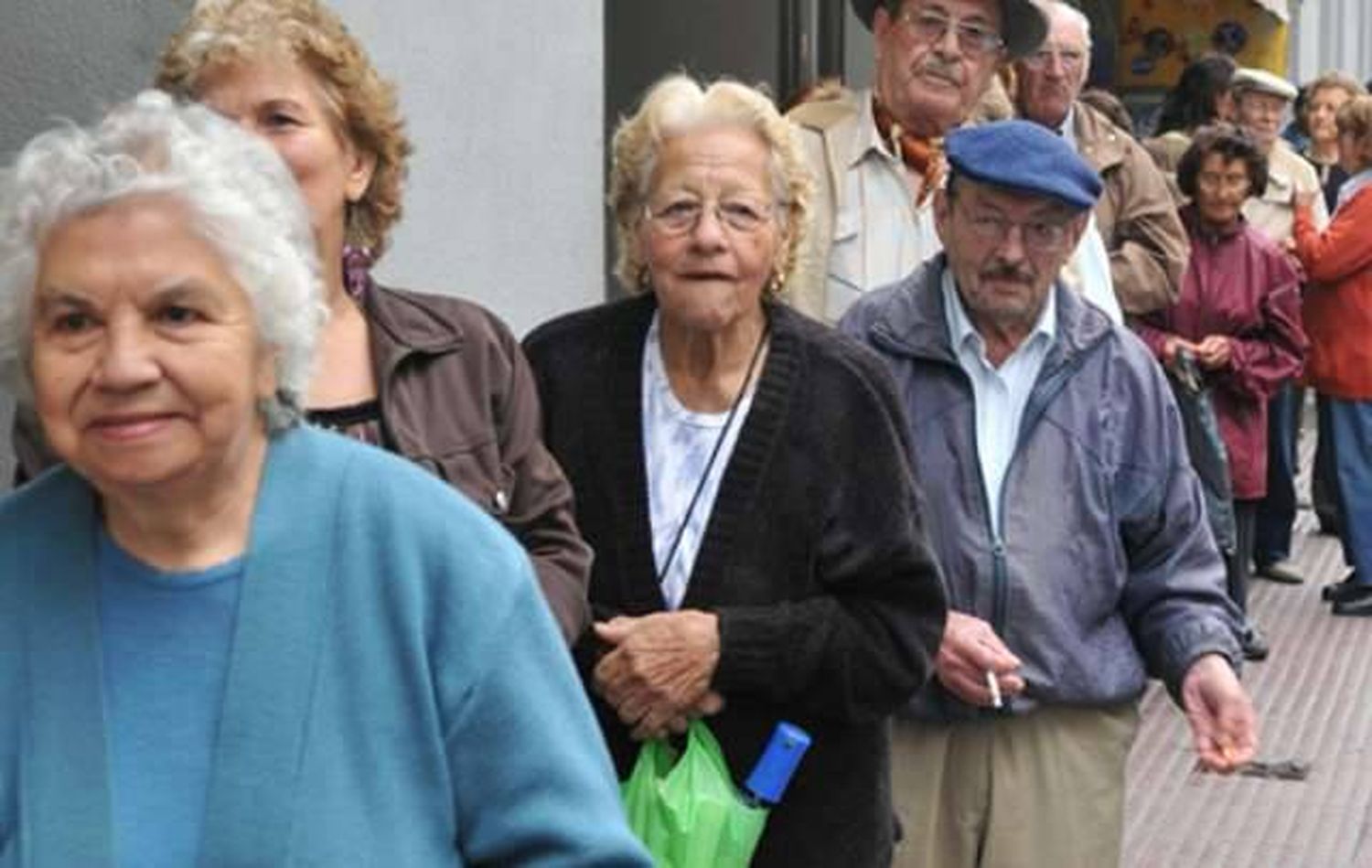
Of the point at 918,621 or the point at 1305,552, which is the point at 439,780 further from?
the point at 1305,552

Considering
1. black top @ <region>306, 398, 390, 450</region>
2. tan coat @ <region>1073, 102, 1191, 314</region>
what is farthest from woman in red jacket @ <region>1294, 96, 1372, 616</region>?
black top @ <region>306, 398, 390, 450</region>

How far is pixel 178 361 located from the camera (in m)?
2.72

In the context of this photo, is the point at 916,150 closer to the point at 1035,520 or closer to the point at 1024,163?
the point at 1024,163

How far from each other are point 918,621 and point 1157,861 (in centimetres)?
409

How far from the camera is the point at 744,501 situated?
4.05 metres

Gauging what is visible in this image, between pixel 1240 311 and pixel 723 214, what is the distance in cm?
590

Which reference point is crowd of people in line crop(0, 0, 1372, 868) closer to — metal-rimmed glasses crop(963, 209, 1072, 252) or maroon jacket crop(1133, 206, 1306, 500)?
metal-rimmed glasses crop(963, 209, 1072, 252)

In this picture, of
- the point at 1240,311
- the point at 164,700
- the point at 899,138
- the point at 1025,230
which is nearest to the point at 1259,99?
the point at 1240,311

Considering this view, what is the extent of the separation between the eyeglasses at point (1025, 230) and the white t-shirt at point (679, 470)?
745mm

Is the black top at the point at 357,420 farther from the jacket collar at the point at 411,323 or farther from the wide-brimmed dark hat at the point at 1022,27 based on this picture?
the wide-brimmed dark hat at the point at 1022,27

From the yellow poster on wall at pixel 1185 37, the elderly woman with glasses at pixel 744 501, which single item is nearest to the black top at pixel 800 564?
the elderly woman with glasses at pixel 744 501

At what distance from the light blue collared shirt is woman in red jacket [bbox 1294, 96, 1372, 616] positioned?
6.89 meters

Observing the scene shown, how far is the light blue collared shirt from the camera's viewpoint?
469 centimetres

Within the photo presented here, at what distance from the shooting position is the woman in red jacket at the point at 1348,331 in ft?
37.2
